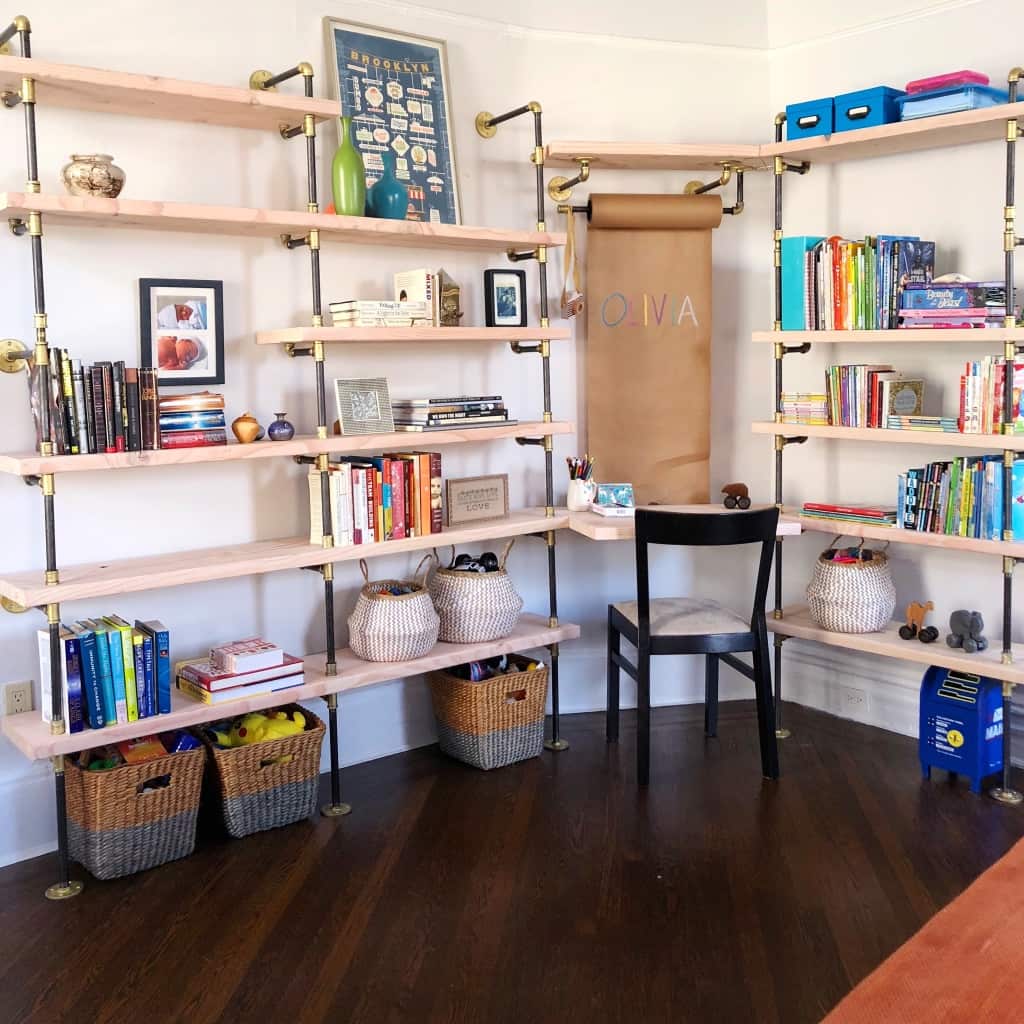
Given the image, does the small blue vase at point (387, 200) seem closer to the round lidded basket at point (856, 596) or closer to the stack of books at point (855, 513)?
the stack of books at point (855, 513)

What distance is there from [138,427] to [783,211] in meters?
2.46

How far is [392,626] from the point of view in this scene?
3359mm

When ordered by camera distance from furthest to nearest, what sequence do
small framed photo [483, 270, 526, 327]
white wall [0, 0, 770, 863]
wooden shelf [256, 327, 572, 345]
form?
small framed photo [483, 270, 526, 327], wooden shelf [256, 327, 572, 345], white wall [0, 0, 770, 863]

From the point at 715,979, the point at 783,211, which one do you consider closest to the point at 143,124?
the point at 783,211

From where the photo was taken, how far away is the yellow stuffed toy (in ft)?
10.4

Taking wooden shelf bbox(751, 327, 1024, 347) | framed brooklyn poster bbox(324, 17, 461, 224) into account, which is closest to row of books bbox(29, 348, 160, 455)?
framed brooklyn poster bbox(324, 17, 461, 224)

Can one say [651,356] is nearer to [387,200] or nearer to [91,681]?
[387,200]

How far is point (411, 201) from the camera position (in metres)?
3.61

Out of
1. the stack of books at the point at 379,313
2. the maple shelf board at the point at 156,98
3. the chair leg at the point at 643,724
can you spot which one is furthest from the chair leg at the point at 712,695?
the maple shelf board at the point at 156,98

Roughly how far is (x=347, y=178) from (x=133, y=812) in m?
1.77

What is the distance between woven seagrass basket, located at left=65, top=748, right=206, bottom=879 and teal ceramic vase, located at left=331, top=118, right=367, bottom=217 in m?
1.52

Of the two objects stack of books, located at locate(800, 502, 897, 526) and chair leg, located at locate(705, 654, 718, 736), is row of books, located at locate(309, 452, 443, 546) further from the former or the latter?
stack of books, located at locate(800, 502, 897, 526)

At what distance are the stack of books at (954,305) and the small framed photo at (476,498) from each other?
132 cm

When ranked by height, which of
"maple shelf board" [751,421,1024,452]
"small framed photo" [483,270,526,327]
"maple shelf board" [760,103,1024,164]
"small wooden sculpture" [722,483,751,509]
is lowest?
"small wooden sculpture" [722,483,751,509]
